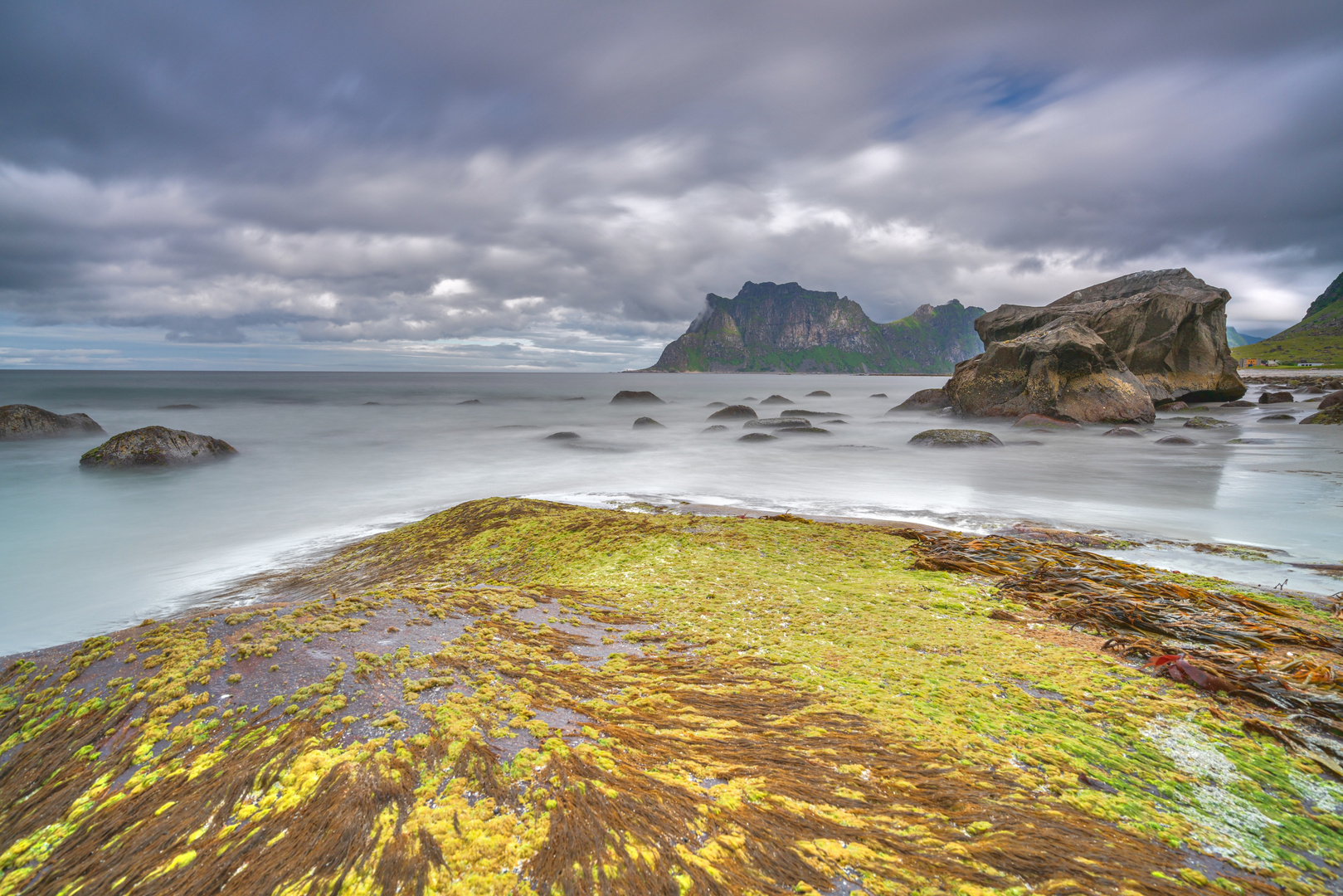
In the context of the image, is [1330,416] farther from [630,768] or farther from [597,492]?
[630,768]

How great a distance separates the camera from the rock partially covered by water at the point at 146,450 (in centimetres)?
1530

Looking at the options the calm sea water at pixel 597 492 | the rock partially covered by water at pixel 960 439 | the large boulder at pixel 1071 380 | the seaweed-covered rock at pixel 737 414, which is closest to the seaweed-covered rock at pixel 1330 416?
the calm sea water at pixel 597 492

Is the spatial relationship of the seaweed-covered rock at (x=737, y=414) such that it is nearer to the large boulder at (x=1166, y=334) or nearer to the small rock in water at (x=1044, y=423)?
the small rock in water at (x=1044, y=423)

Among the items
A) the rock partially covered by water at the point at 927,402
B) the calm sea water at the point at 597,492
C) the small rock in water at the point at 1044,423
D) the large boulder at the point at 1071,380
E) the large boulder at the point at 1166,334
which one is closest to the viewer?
the calm sea water at the point at 597,492

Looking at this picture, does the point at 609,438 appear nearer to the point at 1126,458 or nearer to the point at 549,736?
the point at 1126,458

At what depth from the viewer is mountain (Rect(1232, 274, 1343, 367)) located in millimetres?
96988

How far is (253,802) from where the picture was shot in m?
1.71

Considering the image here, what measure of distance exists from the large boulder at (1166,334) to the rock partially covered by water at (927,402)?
4074 millimetres

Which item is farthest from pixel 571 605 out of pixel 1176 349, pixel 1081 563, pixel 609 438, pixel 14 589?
pixel 1176 349

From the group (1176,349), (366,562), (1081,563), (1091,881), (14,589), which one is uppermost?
(1176,349)

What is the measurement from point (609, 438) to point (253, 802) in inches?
928

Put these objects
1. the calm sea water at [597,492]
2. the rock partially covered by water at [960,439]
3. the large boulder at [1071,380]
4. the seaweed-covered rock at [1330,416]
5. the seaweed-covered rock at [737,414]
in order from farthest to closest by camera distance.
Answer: the seaweed-covered rock at [737,414]
the large boulder at [1071,380]
the seaweed-covered rock at [1330,416]
the rock partially covered by water at [960,439]
the calm sea water at [597,492]

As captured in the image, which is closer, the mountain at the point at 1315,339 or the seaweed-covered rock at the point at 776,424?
the seaweed-covered rock at the point at 776,424

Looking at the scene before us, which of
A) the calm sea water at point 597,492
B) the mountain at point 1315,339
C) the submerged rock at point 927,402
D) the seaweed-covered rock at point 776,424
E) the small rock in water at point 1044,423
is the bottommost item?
the calm sea water at point 597,492
